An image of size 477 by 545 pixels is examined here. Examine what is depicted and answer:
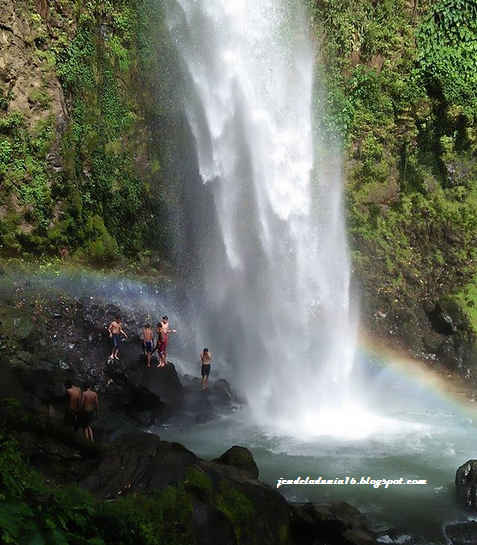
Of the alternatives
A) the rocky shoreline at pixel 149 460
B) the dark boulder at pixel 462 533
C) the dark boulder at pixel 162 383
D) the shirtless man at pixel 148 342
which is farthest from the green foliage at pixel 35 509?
the shirtless man at pixel 148 342

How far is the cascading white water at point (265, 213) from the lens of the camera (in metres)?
16.9

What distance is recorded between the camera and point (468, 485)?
9320 millimetres

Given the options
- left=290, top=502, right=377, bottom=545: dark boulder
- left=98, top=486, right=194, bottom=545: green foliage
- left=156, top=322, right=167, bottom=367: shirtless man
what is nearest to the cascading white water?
left=156, top=322, right=167, bottom=367: shirtless man

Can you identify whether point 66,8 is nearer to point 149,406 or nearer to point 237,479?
point 149,406

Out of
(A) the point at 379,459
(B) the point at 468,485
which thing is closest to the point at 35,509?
(B) the point at 468,485

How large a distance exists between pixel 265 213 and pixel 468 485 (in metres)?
11.1

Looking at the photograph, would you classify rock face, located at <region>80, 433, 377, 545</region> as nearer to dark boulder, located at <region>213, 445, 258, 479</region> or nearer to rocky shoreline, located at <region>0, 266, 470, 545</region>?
rocky shoreline, located at <region>0, 266, 470, 545</region>

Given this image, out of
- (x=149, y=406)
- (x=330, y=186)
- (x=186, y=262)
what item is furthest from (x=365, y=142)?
(x=149, y=406)

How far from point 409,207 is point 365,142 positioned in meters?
3.00

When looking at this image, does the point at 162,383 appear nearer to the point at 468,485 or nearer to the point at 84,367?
the point at 84,367

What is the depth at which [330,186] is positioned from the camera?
21156mm

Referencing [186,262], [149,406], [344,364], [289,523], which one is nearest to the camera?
[289,523]

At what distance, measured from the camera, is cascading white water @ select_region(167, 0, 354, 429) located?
16922mm

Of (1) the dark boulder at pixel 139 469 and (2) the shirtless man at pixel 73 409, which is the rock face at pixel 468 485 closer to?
(1) the dark boulder at pixel 139 469
